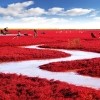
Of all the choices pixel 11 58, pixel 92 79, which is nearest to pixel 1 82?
pixel 92 79

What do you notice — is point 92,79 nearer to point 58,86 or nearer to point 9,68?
point 58,86

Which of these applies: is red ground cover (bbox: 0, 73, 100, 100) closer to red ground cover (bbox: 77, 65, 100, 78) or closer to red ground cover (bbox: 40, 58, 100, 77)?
red ground cover (bbox: 77, 65, 100, 78)

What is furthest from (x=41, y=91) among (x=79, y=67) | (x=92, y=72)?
(x=79, y=67)

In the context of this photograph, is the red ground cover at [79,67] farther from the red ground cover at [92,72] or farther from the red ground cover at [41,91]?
the red ground cover at [41,91]

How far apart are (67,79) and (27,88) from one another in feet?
12.9

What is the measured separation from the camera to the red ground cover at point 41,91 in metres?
11.9

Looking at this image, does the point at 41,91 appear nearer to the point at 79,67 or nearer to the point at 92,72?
the point at 92,72

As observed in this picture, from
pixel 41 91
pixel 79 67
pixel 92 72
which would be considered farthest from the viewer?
pixel 79 67

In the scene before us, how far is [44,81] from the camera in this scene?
48.8 feet

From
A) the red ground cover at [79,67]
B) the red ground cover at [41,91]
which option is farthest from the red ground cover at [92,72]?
the red ground cover at [41,91]

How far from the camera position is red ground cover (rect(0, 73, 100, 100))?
1191 cm

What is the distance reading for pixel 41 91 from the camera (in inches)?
502

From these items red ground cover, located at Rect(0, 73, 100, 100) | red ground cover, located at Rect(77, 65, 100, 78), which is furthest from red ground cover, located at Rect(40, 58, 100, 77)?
red ground cover, located at Rect(0, 73, 100, 100)

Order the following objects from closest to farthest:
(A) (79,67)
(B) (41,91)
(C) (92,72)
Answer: (B) (41,91) → (C) (92,72) → (A) (79,67)
